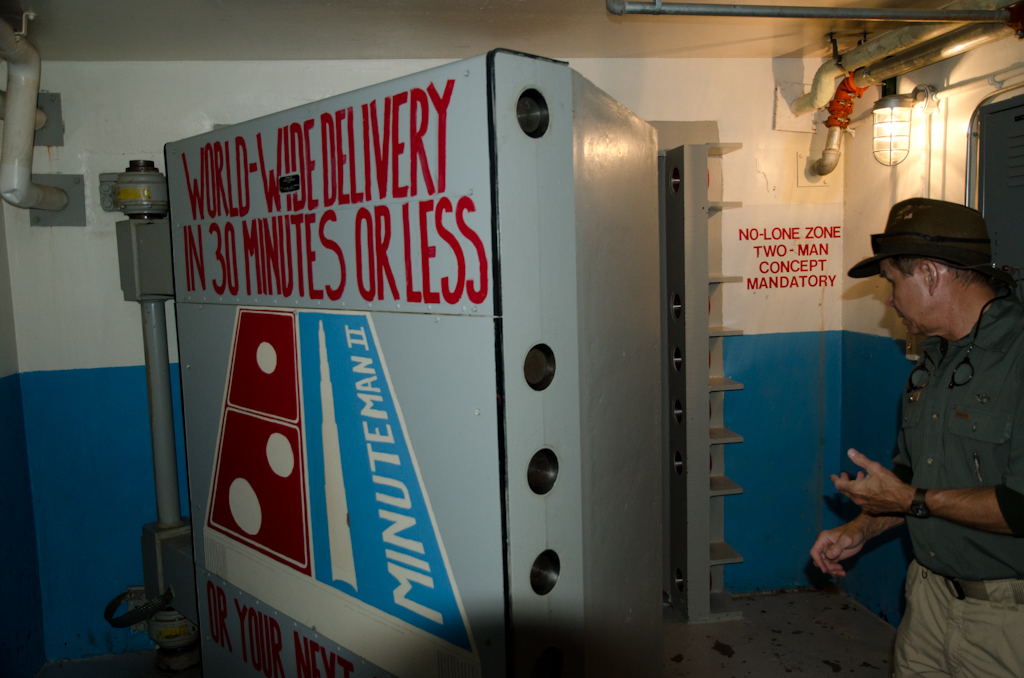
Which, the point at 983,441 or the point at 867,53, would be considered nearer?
the point at 983,441

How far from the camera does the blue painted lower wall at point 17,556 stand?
8.55ft

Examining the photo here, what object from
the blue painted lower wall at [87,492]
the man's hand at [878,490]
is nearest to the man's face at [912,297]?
the man's hand at [878,490]

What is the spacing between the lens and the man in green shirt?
1475 millimetres

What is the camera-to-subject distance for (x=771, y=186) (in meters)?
3.28

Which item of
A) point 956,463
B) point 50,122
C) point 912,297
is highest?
point 50,122

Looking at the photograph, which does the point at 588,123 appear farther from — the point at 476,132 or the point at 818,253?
the point at 818,253

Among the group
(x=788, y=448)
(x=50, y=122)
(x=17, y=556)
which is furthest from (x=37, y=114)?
(x=788, y=448)

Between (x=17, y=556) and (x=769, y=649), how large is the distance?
3302 mm

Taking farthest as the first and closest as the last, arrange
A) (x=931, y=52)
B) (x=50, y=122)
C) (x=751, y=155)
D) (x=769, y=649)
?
(x=751, y=155), (x=769, y=649), (x=50, y=122), (x=931, y=52)

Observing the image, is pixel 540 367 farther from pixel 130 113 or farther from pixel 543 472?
pixel 130 113

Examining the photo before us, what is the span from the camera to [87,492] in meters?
2.91

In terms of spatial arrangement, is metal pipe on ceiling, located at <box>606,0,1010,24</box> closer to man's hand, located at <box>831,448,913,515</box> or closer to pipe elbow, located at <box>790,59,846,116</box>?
pipe elbow, located at <box>790,59,846,116</box>

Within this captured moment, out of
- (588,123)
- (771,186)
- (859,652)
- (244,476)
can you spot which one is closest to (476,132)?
(588,123)

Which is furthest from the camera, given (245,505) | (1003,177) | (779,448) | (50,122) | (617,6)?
(779,448)
